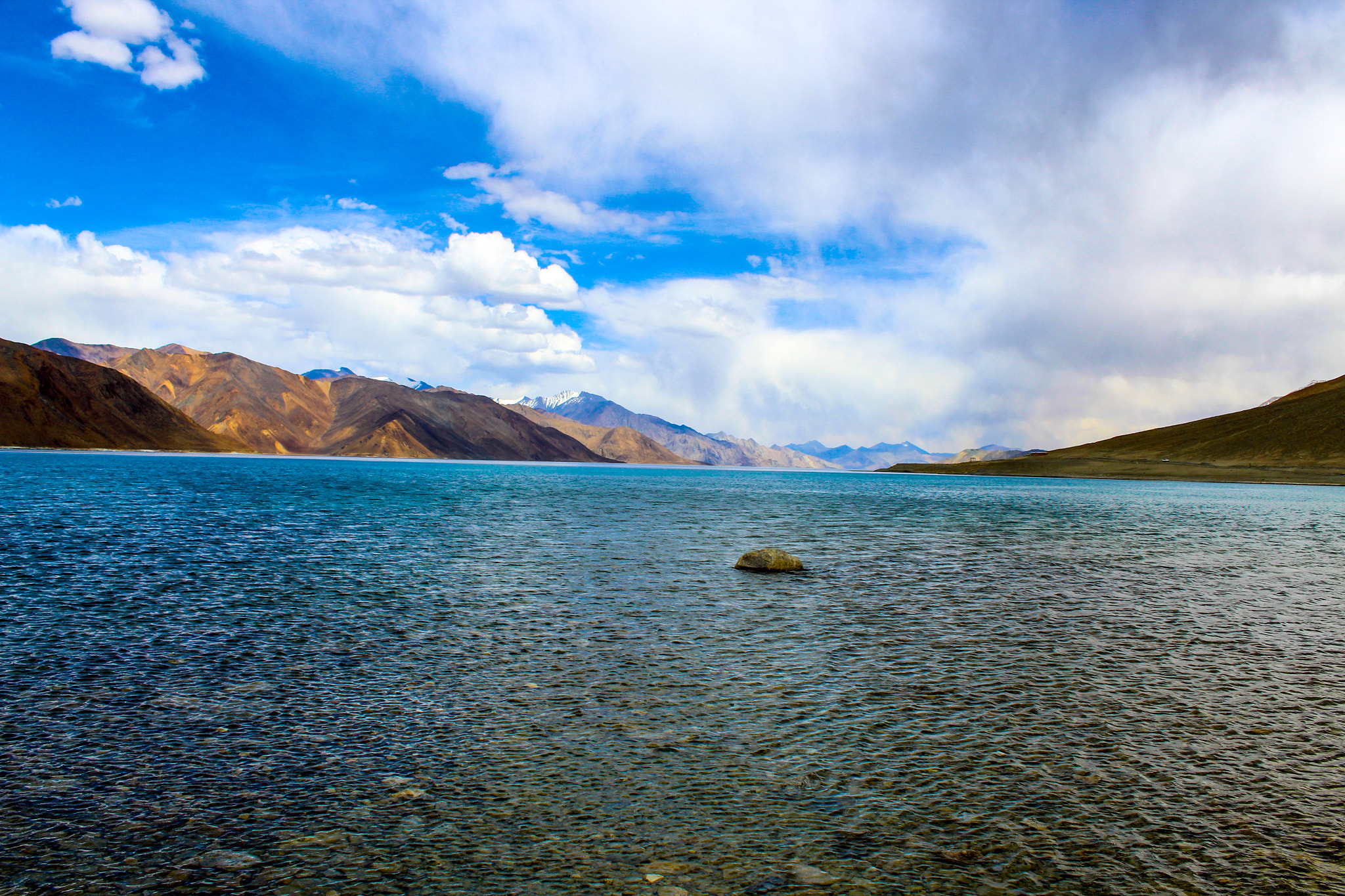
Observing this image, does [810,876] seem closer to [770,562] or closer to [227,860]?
[227,860]

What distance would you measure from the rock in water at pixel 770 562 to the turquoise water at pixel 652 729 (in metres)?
1.19

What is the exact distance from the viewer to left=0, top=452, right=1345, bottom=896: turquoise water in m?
9.05

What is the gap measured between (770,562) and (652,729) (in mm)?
21022

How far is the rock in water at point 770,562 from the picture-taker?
3394cm

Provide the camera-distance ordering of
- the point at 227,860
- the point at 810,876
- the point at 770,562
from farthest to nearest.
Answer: the point at 770,562 → the point at 227,860 → the point at 810,876

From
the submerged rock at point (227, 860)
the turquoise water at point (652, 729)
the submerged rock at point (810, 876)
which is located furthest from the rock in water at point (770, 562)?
the submerged rock at point (227, 860)

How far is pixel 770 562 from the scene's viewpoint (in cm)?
3412

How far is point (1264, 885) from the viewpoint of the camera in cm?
869

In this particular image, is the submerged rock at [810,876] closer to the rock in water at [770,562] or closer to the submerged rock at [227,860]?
the submerged rock at [227,860]

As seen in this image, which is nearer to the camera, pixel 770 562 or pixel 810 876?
pixel 810 876

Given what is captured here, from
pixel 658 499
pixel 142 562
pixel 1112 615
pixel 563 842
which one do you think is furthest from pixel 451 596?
pixel 658 499

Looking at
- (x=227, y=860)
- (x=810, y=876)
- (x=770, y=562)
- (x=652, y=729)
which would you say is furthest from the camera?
(x=770, y=562)

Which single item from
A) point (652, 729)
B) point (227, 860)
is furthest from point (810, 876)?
point (227, 860)

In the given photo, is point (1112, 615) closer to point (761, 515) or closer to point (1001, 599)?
point (1001, 599)
